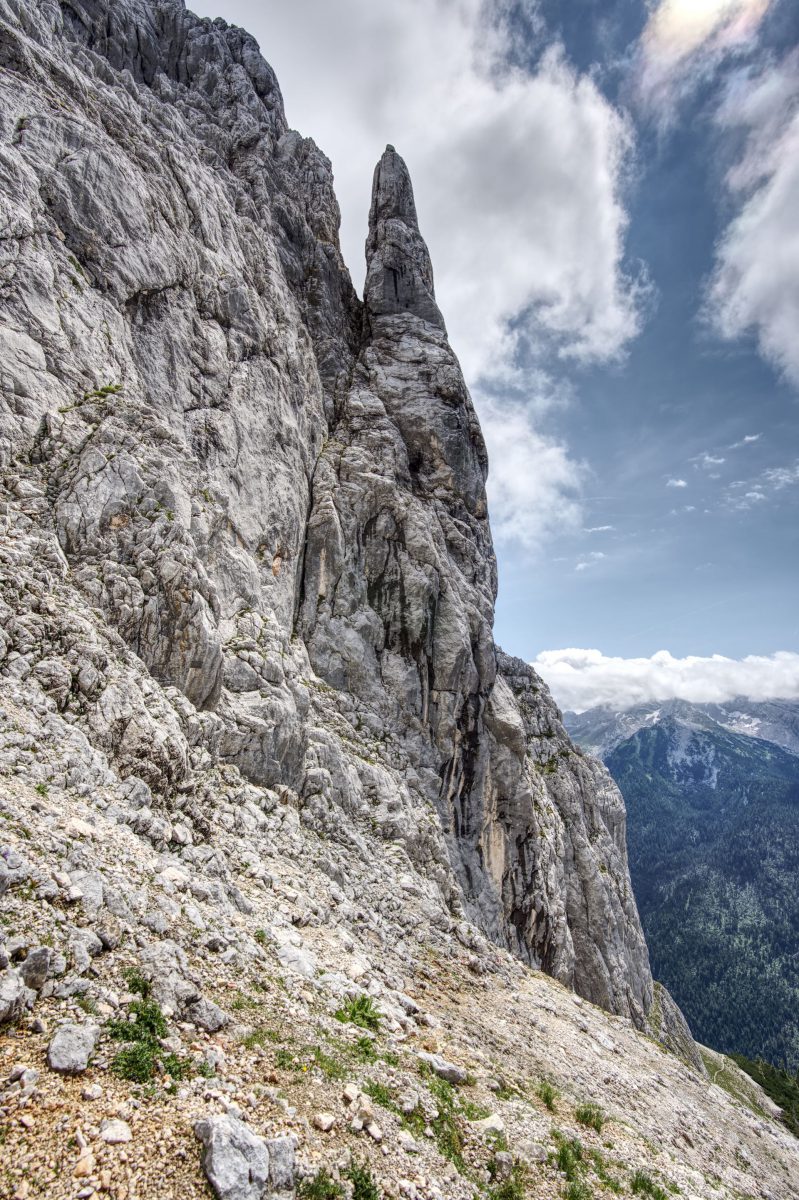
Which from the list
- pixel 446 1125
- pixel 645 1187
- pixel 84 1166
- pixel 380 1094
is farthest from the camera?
pixel 645 1187

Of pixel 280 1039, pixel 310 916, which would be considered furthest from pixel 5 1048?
pixel 310 916

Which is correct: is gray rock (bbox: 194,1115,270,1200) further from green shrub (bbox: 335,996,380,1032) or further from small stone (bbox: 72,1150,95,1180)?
green shrub (bbox: 335,996,380,1032)

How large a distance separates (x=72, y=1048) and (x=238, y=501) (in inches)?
1059

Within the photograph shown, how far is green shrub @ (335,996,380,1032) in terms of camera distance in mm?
14016

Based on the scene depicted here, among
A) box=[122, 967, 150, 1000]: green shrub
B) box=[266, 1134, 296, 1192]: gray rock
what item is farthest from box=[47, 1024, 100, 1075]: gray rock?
box=[266, 1134, 296, 1192]: gray rock

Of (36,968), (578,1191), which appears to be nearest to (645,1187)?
(578,1191)

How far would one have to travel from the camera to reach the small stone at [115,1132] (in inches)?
303

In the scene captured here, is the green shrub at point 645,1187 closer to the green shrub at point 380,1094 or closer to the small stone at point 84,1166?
the green shrub at point 380,1094

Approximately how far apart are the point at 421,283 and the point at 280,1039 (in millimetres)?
67210

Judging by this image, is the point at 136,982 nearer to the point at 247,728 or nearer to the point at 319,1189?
the point at 319,1189

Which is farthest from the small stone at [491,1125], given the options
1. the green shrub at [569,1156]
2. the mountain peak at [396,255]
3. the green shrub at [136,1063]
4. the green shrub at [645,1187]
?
the mountain peak at [396,255]

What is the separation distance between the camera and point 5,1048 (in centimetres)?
833

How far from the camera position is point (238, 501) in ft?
104

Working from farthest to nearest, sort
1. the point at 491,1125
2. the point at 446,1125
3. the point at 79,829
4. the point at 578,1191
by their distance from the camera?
the point at 79,829
the point at 491,1125
the point at 578,1191
the point at 446,1125
